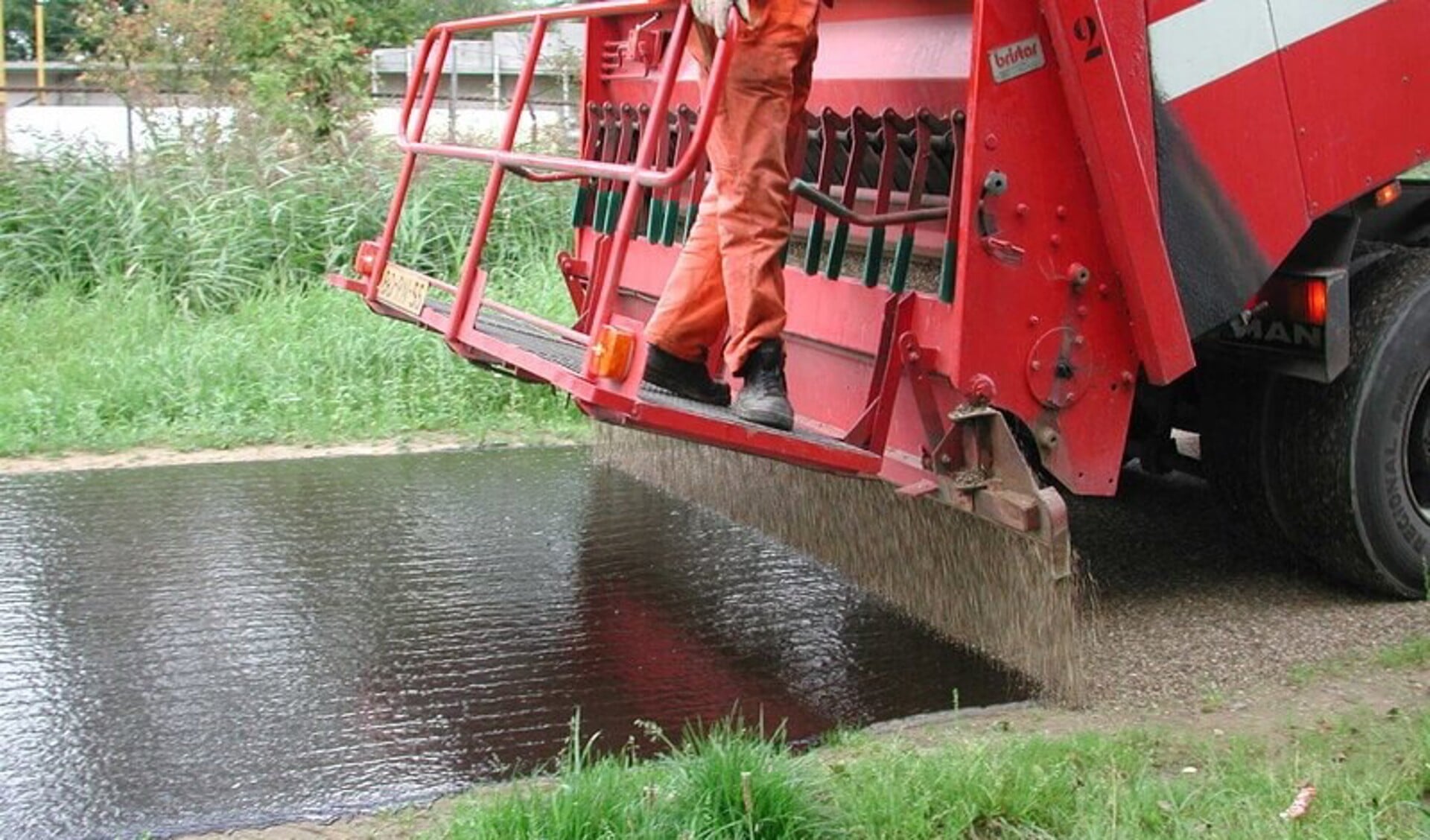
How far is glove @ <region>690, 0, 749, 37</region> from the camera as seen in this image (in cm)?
405

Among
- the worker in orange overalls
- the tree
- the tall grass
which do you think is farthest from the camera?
the tree

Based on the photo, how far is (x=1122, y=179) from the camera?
14.4ft

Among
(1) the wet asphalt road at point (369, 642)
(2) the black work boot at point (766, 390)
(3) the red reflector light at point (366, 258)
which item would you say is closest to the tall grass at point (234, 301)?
(1) the wet asphalt road at point (369, 642)

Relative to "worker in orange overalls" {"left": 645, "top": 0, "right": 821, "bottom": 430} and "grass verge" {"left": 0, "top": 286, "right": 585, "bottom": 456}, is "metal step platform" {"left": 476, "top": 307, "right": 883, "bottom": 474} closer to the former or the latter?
"worker in orange overalls" {"left": 645, "top": 0, "right": 821, "bottom": 430}

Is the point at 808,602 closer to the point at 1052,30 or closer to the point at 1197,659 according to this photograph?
the point at 1197,659

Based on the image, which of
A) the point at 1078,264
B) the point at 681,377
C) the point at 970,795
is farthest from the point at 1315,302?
the point at 970,795

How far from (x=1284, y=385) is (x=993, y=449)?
4.10 ft

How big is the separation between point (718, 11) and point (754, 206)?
56 centimetres

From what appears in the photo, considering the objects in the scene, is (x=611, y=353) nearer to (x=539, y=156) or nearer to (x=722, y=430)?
(x=722, y=430)

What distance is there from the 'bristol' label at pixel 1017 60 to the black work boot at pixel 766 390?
2.95 feet

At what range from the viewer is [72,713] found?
14.3 feet

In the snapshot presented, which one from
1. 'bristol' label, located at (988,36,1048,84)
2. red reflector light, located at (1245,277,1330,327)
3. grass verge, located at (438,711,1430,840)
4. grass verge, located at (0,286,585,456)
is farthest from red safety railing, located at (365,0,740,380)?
grass verge, located at (0,286,585,456)

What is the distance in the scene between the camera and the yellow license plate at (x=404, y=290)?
5.17m

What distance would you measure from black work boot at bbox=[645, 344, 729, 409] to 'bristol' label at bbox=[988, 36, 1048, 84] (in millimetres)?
1131
